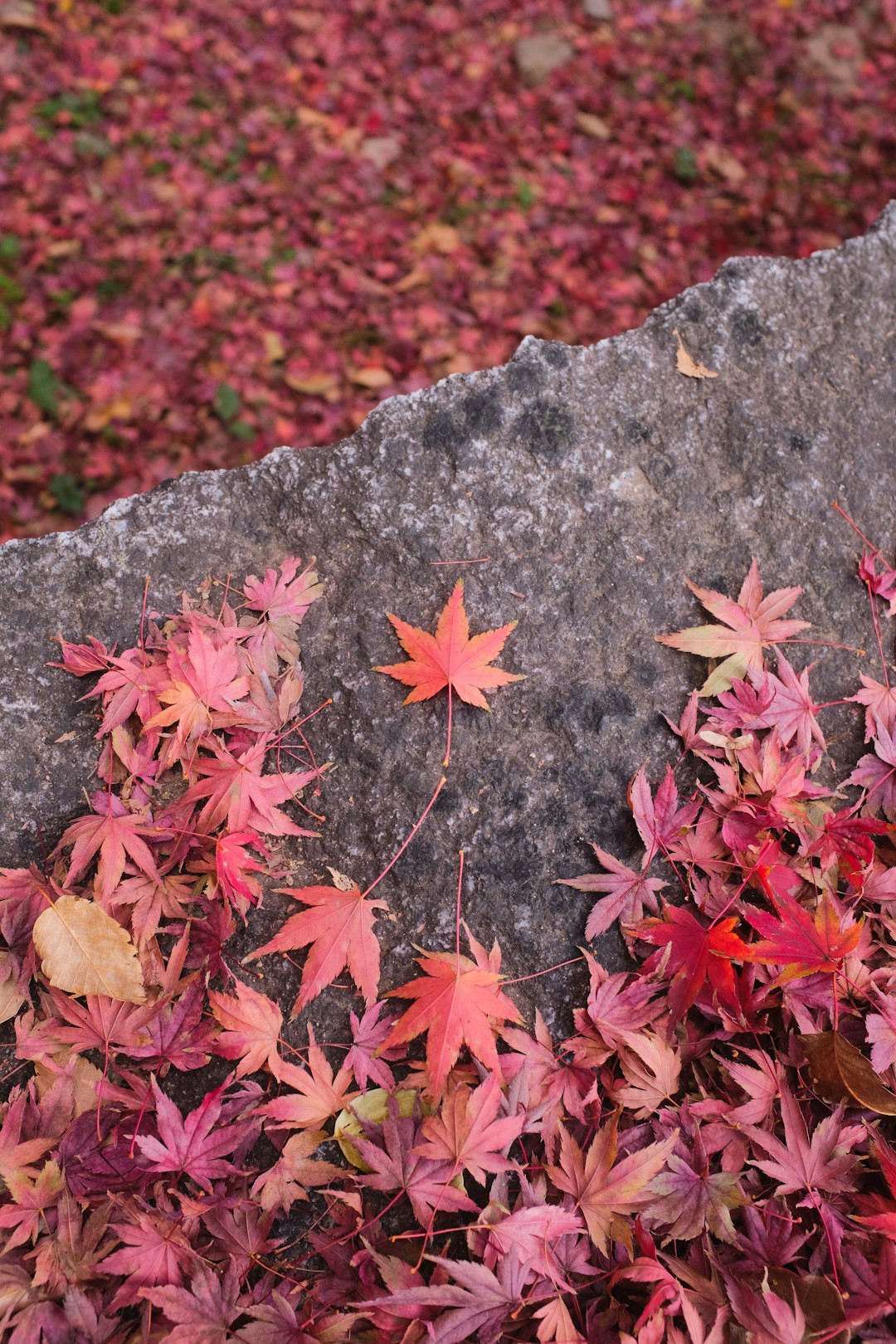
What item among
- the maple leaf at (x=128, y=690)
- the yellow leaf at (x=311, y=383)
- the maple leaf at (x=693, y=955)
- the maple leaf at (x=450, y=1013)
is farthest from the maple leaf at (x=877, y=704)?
the yellow leaf at (x=311, y=383)

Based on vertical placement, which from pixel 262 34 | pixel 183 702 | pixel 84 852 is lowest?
pixel 84 852

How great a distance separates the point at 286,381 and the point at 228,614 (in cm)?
206

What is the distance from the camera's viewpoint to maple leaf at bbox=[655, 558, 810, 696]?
1.99m

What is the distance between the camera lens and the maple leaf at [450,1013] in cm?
160

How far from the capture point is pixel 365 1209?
166 centimetres

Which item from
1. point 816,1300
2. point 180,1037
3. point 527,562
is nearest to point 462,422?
point 527,562

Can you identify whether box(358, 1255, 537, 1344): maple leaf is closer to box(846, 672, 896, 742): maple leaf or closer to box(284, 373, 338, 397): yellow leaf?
box(846, 672, 896, 742): maple leaf

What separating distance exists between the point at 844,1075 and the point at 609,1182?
19.1 inches

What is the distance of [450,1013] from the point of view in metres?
1.63

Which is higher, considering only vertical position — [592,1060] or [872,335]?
[872,335]

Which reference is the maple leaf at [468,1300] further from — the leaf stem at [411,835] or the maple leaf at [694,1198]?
the leaf stem at [411,835]

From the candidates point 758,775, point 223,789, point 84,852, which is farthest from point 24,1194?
point 758,775

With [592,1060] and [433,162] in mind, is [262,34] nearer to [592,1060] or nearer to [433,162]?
[433,162]

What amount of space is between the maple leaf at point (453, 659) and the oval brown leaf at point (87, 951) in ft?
2.53
